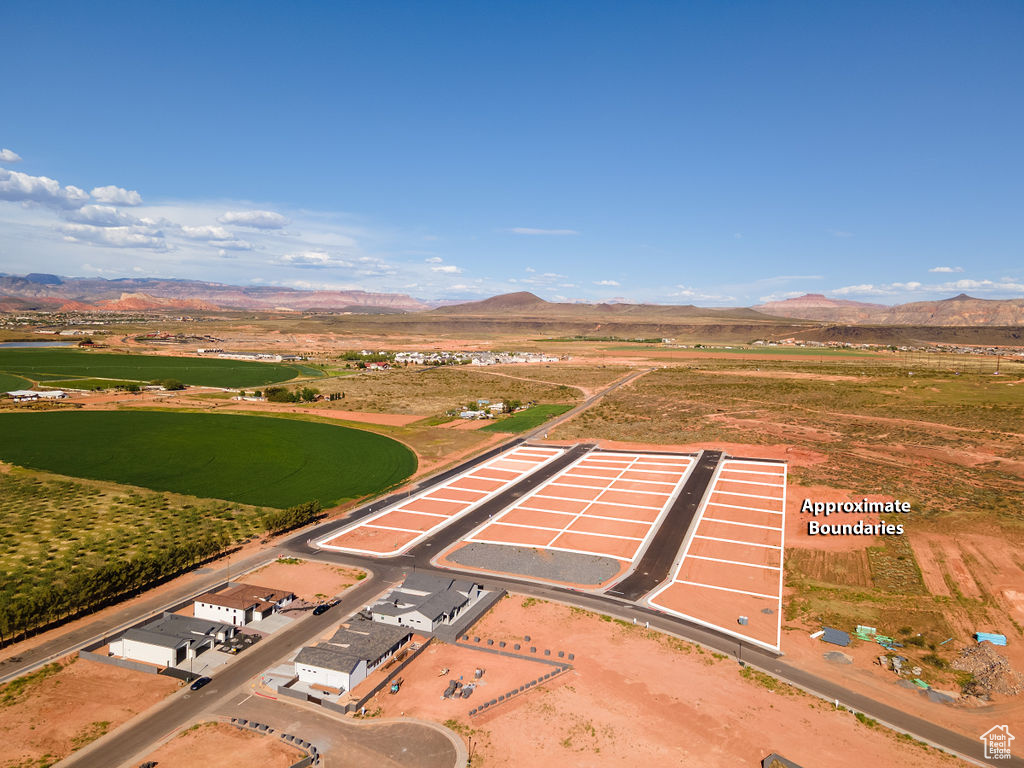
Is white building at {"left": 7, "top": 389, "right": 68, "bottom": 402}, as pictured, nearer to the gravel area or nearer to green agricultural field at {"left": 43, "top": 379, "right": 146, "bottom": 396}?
green agricultural field at {"left": 43, "top": 379, "right": 146, "bottom": 396}

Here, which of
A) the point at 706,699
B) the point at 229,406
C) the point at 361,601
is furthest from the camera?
the point at 229,406

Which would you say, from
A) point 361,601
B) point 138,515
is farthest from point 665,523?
point 138,515

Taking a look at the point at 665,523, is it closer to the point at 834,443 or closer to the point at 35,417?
the point at 834,443

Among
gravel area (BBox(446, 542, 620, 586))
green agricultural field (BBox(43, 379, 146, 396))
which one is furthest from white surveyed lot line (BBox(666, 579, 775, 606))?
green agricultural field (BBox(43, 379, 146, 396))

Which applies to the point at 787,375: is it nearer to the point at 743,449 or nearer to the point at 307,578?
the point at 743,449

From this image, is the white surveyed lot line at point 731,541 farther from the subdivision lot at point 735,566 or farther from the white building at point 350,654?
the white building at point 350,654

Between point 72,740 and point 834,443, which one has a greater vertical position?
point 834,443
